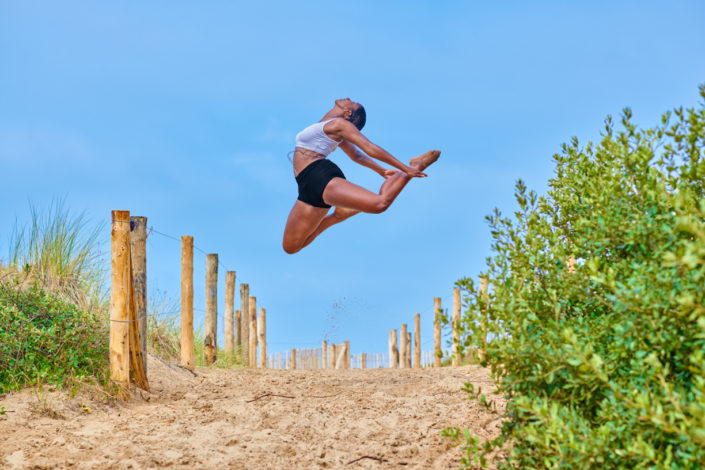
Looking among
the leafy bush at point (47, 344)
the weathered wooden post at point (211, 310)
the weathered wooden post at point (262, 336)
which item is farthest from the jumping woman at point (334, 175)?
the weathered wooden post at point (262, 336)

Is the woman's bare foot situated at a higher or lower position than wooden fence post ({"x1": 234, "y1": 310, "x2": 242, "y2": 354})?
higher

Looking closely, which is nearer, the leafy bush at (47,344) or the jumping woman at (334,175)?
the jumping woman at (334,175)

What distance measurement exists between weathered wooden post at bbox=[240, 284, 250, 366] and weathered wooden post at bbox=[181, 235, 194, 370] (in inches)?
174

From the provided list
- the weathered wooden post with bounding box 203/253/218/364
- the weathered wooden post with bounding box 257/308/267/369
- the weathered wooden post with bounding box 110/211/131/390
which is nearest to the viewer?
the weathered wooden post with bounding box 110/211/131/390

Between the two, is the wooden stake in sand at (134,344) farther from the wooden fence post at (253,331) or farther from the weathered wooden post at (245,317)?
the wooden fence post at (253,331)

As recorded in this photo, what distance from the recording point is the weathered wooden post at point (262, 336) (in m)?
17.3

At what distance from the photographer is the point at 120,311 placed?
6.92 m

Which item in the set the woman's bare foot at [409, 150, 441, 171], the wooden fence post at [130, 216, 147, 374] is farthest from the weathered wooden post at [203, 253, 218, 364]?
the woman's bare foot at [409, 150, 441, 171]

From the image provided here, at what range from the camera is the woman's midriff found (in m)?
5.71

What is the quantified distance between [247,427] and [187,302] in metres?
4.42

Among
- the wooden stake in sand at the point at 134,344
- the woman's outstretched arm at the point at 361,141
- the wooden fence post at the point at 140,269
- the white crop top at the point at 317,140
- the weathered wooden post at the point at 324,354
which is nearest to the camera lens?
the woman's outstretched arm at the point at 361,141

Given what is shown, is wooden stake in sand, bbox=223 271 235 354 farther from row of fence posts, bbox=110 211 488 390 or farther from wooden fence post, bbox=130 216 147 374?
wooden fence post, bbox=130 216 147 374

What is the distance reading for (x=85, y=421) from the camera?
242 inches

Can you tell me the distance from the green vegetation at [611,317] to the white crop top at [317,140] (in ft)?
7.17
